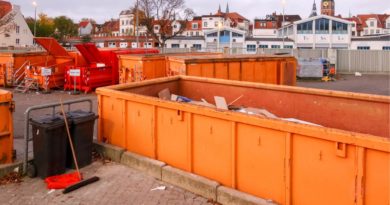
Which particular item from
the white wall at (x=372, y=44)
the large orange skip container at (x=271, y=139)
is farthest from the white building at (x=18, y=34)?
the large orange skip container at (x=271, y=139)

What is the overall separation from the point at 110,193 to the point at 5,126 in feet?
7.63

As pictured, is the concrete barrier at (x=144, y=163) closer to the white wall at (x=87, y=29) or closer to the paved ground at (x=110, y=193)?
the paved ground at (x=110, y=193)

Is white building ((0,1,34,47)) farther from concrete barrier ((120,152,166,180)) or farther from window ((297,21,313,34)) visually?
concrete barrier ((120,152,166,180))

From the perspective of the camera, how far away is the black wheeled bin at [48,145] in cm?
656

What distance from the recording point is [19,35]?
3017 inches

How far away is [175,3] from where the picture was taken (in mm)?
57250

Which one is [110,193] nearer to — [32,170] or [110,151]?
[110,151]

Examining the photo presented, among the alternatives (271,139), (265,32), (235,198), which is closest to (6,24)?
(235,198)

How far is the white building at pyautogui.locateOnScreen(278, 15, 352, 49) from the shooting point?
5647 centimetres

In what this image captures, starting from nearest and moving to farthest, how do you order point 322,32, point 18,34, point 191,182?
point 191,182 → point 322,32 → point 18,34

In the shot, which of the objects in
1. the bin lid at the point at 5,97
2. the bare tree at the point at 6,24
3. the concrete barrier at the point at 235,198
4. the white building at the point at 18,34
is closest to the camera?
the concrete barrier at the point at 235,198

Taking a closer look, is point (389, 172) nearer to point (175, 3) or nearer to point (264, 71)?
point (264, 71)

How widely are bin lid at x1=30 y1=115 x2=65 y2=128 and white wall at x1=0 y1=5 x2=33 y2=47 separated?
7342cm

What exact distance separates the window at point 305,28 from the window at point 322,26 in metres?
0.98
